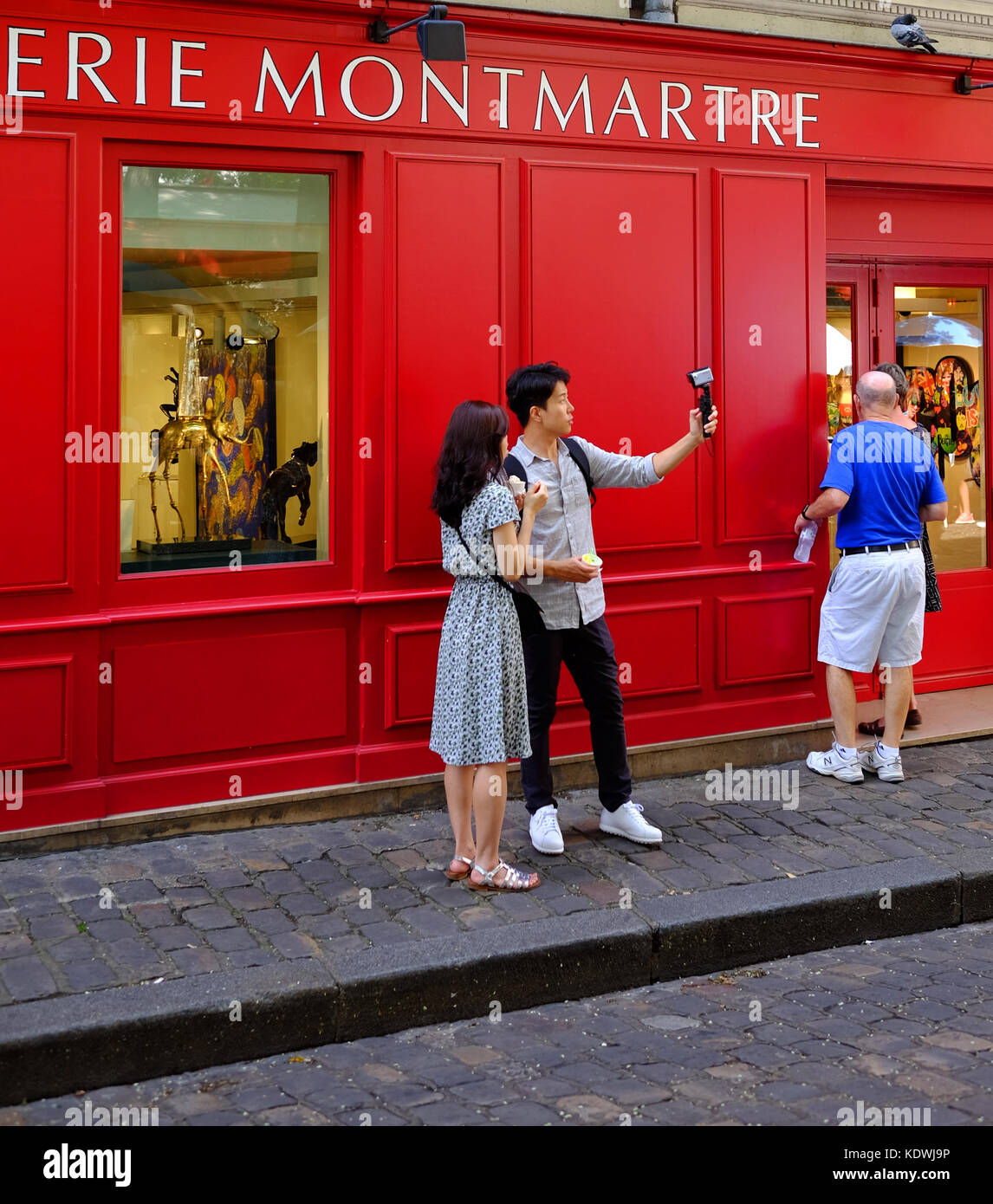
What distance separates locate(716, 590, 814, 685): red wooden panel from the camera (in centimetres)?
727

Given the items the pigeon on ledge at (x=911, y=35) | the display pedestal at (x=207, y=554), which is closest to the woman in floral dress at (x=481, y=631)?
the display pedestal at (x=207, y=554)

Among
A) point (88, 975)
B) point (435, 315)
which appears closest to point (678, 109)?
point (435, 315)

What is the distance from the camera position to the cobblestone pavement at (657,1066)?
3953mm

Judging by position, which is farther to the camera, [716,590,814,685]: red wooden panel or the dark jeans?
[716,590,814,685]: red wooden panel

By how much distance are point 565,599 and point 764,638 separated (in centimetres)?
192

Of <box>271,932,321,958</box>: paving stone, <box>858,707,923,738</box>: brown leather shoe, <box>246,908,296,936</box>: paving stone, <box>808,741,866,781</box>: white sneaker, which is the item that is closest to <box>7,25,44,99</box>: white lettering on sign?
<box>246,908,296,936</box>: paving stone

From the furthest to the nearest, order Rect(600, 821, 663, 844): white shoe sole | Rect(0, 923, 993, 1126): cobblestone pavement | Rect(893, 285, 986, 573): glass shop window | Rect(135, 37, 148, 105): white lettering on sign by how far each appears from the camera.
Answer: Rect(893, 285, 986, 573): glass shop window → Rect(600, 821, 663, 844): white shoe sole → Rect(135, 37, 148, 105): white lettering on sign → Rect(0, 923, 993, 1126): cobblestone pavement

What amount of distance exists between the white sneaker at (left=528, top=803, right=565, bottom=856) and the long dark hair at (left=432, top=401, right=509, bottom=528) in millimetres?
1359

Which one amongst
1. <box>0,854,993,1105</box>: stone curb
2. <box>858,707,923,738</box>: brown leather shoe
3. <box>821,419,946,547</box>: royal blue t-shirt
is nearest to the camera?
<box>0,854,993,1105</box>: stone curb

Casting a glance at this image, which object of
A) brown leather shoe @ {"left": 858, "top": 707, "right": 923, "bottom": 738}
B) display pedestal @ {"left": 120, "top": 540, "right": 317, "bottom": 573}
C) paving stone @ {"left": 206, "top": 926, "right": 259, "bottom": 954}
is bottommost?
paving stone @ {"left": 206, "top": 926, "right": 259, "bottom": 954}

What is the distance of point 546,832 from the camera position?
587 centimetres

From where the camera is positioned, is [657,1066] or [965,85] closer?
[657,1066]

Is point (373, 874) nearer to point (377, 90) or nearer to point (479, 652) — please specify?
point (479, 652)

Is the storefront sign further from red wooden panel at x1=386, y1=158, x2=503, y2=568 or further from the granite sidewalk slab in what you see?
the granite sidewalk slab
